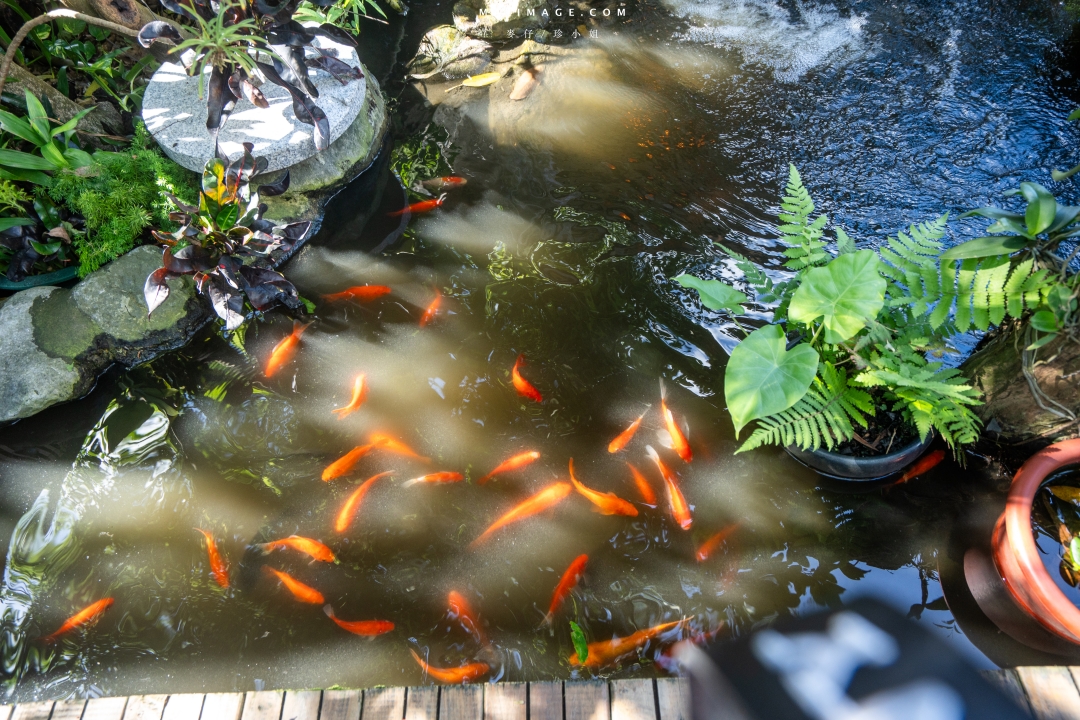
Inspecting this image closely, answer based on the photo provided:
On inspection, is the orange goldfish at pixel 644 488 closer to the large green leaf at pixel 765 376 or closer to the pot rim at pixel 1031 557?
the large green leaf at pixel 765 376

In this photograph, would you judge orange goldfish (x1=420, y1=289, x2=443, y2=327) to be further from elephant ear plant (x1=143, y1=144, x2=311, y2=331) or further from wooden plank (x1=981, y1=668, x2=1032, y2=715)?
wooden plank (x1=981, y1=668, x2=1032, y2=715)

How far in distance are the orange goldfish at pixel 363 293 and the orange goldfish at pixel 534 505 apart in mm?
1664

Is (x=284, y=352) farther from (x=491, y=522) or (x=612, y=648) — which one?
(x=612, y=648)

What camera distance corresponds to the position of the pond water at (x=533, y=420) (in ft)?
8.07

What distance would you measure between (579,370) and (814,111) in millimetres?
2810

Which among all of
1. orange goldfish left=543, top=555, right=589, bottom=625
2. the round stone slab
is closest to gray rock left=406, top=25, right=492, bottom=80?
the round stone slab

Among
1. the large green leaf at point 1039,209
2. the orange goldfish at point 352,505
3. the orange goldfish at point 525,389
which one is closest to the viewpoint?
the large green leaf at point 1039,209

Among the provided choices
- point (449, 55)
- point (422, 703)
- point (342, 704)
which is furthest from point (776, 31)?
point (342, 704)

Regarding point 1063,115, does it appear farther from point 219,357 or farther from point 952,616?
point 219,357

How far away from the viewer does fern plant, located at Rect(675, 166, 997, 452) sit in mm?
2088

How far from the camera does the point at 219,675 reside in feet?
7.76

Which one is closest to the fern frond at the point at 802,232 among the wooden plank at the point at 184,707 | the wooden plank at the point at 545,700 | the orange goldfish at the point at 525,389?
the orange goldfish at the point at 525,389

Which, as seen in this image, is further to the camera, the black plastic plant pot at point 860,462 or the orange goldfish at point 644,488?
the orange goldfish at point 644,488

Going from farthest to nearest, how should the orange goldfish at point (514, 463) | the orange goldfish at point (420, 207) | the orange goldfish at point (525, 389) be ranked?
the orange goldfish at point (420, 207), the orange goldfish at point (525, 389), the orange goldfish at point (514, 463)
